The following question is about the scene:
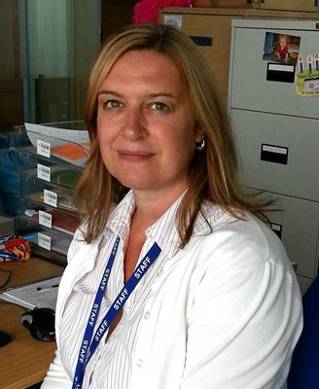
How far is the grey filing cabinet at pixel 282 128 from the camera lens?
293 cm

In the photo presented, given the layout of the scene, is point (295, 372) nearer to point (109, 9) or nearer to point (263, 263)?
point (263, 263)

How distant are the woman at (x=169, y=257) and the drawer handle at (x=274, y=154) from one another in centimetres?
162

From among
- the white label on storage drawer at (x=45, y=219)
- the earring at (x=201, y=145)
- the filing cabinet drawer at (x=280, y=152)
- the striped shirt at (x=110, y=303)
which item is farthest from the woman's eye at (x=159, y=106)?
the filing cabinet drawer at (x=280, y=152)

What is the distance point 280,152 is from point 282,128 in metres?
0.11

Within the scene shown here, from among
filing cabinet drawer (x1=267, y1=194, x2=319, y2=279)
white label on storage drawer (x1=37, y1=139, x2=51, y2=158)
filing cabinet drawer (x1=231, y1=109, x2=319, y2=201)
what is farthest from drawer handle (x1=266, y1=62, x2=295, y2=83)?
white label on storage drawer (x1=37, y1=139, x2=51, y2=158)

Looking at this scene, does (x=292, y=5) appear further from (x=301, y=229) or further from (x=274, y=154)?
(x=301, y=229)

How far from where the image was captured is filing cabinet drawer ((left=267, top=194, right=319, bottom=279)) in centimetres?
300

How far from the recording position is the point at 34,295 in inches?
69.9

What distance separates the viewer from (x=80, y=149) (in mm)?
2094

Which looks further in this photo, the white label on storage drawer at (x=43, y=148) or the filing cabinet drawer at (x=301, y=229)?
the filing cabinet drawer at (x=301, y=229)

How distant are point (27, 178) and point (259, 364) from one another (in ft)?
4.44

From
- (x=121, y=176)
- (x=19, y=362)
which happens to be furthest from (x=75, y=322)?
(x=121, y=176)

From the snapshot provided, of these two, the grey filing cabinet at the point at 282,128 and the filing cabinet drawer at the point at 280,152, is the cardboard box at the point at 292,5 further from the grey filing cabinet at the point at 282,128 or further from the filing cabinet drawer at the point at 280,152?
the filing cabinet drawer at the point at 280,152

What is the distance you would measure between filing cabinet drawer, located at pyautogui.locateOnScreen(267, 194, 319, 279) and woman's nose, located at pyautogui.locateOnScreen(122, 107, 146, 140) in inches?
71.5
